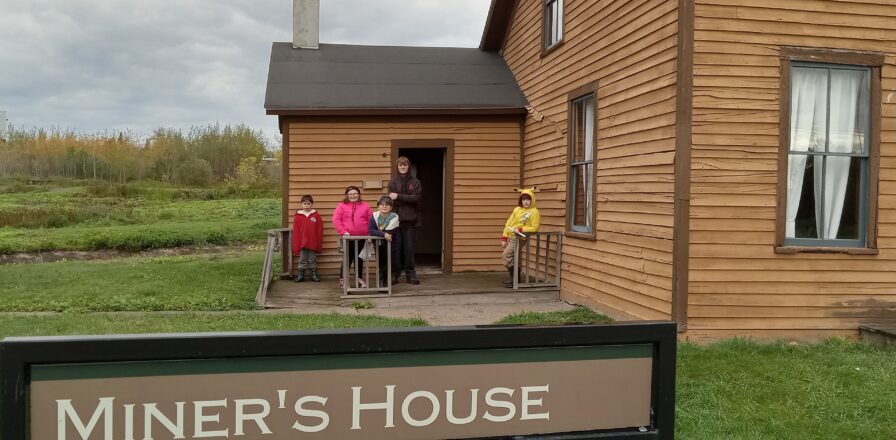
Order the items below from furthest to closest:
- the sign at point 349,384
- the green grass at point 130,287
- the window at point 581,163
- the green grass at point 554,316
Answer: the green grass at point 130,287 → the window at point 581,163 → the green grass at point 554,316 → the sign at point 349,384

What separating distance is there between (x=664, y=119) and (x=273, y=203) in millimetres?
28286

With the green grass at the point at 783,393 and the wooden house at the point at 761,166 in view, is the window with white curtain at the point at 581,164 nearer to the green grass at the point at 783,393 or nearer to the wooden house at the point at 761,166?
the wooden house at the point at 761,166

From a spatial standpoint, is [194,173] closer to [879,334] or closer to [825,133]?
[825,133]

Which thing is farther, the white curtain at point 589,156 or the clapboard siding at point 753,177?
the white curtain at point 589,156

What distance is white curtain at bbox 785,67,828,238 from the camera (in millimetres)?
7215

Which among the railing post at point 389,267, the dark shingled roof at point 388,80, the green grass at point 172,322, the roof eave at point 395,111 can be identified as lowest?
the green grass at point 172,322

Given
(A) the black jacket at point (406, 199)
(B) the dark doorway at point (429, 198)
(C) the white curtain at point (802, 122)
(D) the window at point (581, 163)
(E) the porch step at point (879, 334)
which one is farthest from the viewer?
(B) the dark doorway at point (429, 198)

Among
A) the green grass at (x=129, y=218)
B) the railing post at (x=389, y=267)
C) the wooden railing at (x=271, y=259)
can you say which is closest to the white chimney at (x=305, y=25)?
the wooden railing at (x=271, y=259)

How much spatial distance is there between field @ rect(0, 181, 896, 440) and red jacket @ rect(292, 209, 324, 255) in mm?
1042

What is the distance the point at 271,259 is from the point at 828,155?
297 inches

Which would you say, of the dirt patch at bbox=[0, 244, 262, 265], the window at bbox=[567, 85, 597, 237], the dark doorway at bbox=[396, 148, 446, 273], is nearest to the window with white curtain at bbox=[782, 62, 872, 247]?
the window at bbox=[567, 85, 597, 237]

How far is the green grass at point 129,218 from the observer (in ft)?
69.3

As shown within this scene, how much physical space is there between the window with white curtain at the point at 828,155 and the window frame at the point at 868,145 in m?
0.02

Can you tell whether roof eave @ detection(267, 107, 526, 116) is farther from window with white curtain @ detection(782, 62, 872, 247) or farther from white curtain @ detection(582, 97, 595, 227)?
window with white curtain @ detection(782, 62, 872, 247)
